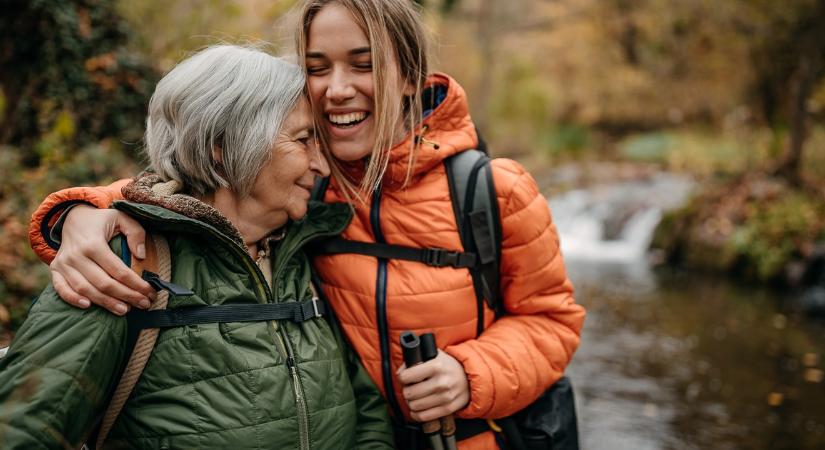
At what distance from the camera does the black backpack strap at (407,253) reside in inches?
84.6

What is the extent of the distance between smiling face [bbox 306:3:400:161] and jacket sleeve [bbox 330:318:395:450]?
0.61 meters

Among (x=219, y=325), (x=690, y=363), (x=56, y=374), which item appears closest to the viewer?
(x=56, y=374)

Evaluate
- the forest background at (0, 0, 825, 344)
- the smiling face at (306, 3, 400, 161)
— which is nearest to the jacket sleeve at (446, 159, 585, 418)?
the smiling face at (306, 3, 400, 161)

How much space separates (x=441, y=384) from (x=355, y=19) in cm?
117

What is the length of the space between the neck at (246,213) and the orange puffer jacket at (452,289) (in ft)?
0.91

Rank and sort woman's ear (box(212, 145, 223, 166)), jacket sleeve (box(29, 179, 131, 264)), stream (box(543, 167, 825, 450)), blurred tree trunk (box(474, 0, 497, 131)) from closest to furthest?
jacket sleeve (box(29, 179, 131, 264)) < woman's ear (box(212, 145, 223, 166)) < stream (box(543, 167, 825, 450)) < blurred tree trunk (box(474, 0, 497, 131))

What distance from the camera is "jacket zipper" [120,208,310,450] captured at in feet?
5.95

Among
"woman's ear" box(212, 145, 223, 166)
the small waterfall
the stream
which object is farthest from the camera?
the small waterfall

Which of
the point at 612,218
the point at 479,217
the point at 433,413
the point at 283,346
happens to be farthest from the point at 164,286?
the point at 612,218

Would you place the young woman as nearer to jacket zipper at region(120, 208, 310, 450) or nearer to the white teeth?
the white teeth

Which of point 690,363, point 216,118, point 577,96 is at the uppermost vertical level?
point 216,118

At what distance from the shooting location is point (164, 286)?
1676 mm

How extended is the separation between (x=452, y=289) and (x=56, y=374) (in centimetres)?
114

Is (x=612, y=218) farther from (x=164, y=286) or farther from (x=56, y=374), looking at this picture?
(x=56, y=374)
